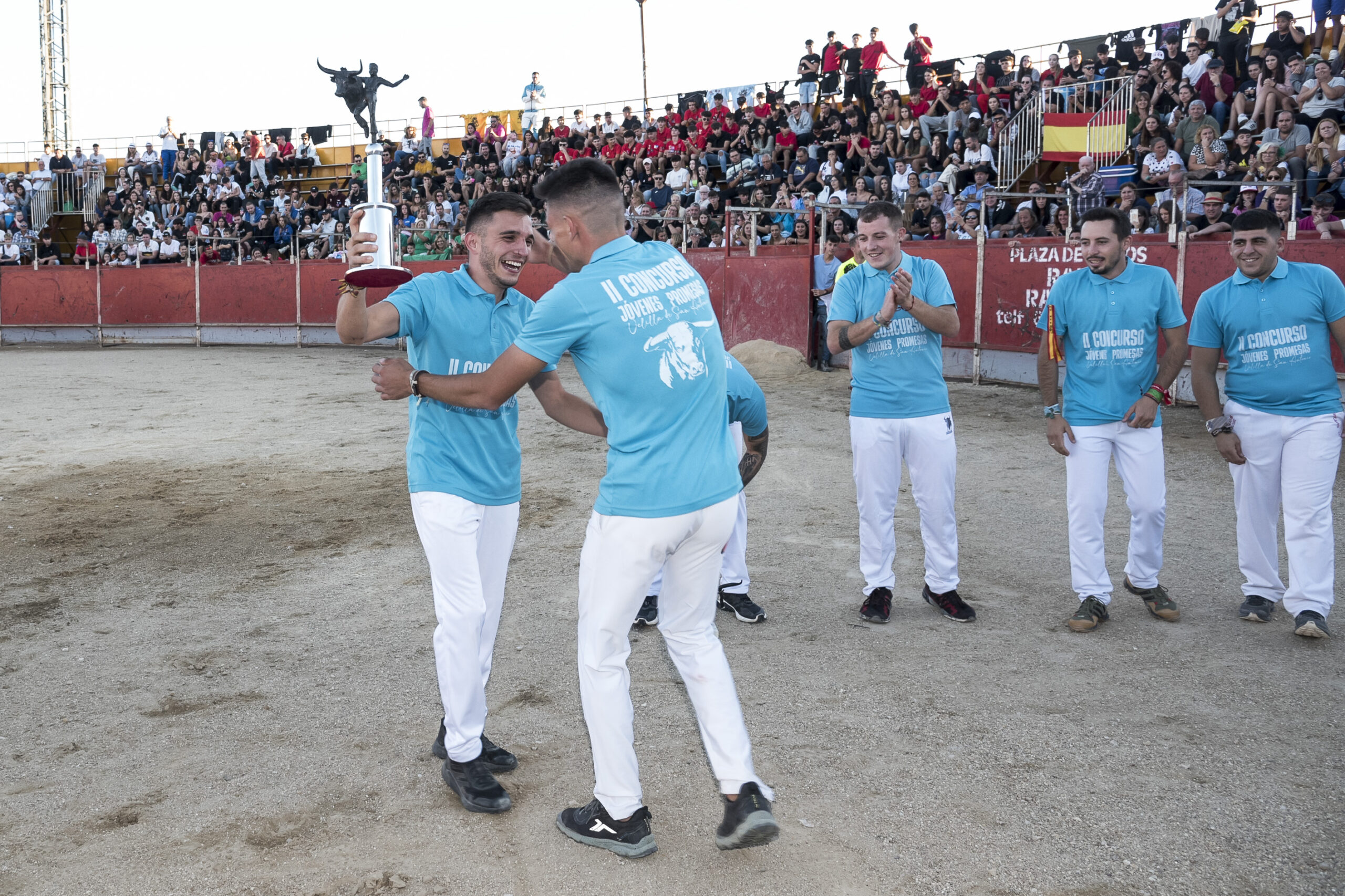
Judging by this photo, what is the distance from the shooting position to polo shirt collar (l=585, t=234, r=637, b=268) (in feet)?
10.4

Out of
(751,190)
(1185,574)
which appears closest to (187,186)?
(751,190)

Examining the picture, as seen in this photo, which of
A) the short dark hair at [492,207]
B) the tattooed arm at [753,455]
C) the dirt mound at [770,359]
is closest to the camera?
the short dark hair at [492,207]

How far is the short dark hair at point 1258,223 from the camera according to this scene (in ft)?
17.6

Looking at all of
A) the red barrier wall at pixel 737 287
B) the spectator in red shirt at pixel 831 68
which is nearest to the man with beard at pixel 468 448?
the red barrier wall at pixel 737 287

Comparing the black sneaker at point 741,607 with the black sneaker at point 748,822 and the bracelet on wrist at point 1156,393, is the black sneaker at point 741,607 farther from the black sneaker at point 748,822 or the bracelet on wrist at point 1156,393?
the black sneaker at point 748,822

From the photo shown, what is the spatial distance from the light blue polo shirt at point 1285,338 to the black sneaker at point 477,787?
12.8 ft

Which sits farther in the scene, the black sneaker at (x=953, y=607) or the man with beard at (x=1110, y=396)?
the black sneaker at (x=953, y=607)

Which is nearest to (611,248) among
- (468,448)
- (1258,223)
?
(468,448)

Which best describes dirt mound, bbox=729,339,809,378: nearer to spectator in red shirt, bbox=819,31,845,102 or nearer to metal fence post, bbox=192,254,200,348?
spectator in red shirt, bbox=819,31,845,102

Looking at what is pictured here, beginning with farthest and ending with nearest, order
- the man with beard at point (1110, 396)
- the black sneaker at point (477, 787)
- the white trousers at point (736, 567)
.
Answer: the white trousers at point (736, 567)
the man with beard at point (1110, 396)
the black sneaker at point (477, 787)

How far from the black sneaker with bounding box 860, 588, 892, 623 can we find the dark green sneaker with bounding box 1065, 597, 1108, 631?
876 millimetres

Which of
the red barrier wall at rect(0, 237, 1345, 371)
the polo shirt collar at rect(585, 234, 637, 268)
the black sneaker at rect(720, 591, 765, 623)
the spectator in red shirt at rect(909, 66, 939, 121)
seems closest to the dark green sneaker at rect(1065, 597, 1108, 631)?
the black sneaker at rect(720, 591, 765, 623)

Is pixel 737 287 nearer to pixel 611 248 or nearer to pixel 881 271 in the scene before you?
pixel 881 271

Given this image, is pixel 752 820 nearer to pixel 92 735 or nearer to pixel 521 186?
pixel 92 735
